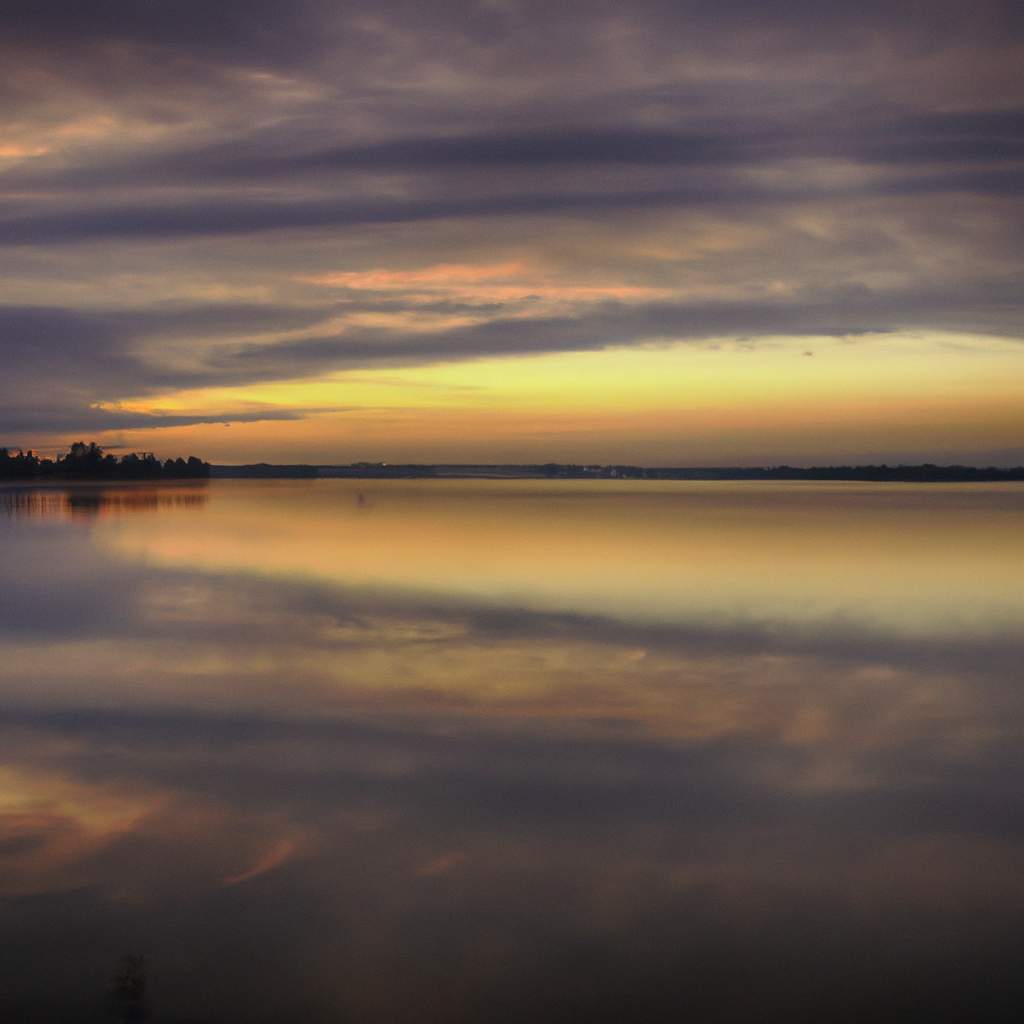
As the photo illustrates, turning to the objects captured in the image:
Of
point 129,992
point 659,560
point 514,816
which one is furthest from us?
point 659,560

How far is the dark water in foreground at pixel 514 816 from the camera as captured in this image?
5016 mm

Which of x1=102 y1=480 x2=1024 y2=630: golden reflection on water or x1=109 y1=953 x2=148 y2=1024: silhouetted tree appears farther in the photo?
x1=102 y1=480 x2=1024 y2=630: golden reflection on water

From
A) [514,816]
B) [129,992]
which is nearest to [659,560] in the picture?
[514,816]

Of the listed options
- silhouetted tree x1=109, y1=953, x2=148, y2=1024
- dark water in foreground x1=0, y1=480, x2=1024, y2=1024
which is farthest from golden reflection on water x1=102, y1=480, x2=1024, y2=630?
silhouetted tree x1=109, y1=953, x2=148, y2=1024

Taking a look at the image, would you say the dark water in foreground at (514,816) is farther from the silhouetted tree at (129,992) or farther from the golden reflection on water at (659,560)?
the golden reflection on water at (659,560)

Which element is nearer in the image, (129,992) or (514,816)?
(129,992)

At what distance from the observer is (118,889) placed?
19.2 feet

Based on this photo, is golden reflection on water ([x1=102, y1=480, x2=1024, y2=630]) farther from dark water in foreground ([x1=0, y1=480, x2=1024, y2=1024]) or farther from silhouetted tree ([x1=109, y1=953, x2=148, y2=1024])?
silhouetted tree ([x1=109, y1=953, x2=148, y2=1024])

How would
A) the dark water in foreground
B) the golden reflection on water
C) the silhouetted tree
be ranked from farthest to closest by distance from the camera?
1. the golden reflection on water
2. the dark water in foreground
3. the silhouetted tree

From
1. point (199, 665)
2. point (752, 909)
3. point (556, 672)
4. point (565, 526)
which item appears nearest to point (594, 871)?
point (752, 909)

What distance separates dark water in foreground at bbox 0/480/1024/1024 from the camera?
5016mm

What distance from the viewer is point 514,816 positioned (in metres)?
7.13

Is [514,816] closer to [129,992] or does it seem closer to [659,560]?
[129,992]

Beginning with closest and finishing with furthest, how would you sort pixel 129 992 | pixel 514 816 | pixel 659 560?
1. pixel 129 992
2. pixel 514 816
3. pixel 659 560
